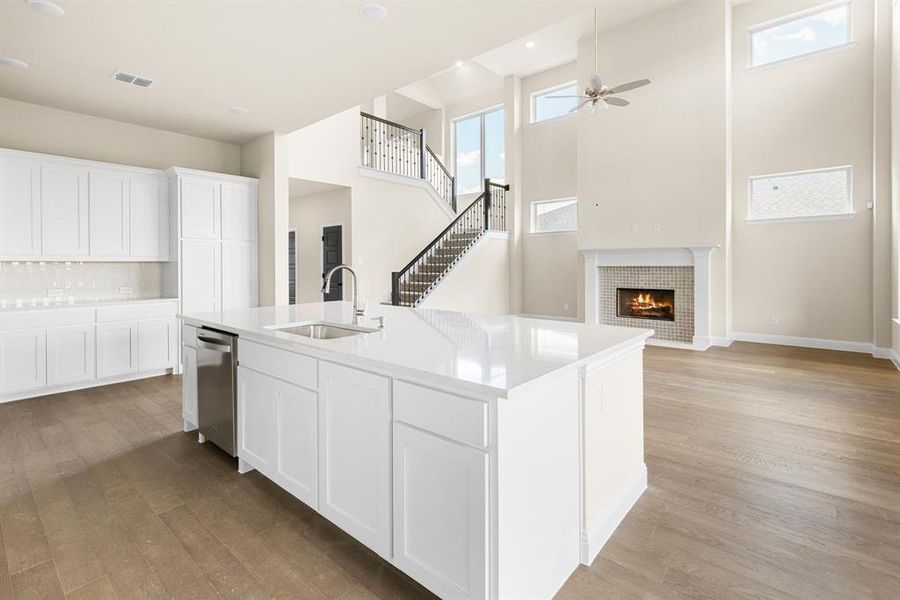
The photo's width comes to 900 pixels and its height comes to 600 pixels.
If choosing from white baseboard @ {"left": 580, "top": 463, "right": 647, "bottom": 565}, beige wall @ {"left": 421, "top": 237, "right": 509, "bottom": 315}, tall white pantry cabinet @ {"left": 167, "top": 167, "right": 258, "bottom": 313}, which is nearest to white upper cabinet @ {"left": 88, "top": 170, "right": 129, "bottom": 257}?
tall white pantry cabinet @ {"left": 167, "top": 167, "right": 258, "bottom": 313}

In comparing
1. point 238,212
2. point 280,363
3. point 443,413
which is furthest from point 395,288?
point 443,413

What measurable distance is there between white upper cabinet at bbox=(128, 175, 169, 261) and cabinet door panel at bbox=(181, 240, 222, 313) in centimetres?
34

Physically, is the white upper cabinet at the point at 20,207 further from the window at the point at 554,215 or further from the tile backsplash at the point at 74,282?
the window at the point at 554,215

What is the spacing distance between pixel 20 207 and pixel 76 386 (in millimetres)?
1932

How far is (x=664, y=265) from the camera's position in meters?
7.34

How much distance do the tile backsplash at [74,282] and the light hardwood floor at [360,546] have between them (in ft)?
5.30

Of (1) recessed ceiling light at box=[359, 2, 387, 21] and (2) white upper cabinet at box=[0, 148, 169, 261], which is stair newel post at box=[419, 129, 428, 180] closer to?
(2) white upper cabinet at box=[0, 148, 169, 261]

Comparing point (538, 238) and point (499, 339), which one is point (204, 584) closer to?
point (499, 339)

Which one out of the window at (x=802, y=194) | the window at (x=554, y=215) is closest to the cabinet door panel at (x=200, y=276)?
the window at (x=554, y=215)

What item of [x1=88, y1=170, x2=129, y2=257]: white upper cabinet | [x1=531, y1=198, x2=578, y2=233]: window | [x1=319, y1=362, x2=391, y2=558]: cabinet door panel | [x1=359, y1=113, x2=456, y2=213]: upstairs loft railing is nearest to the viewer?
[x1=319, y1=362, x2=391, y2=558]: cabinet door panel

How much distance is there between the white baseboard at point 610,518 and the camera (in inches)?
77.5

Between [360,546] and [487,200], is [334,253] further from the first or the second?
[360,546]

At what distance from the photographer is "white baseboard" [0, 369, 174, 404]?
4.50 metres

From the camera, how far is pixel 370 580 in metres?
1.88
